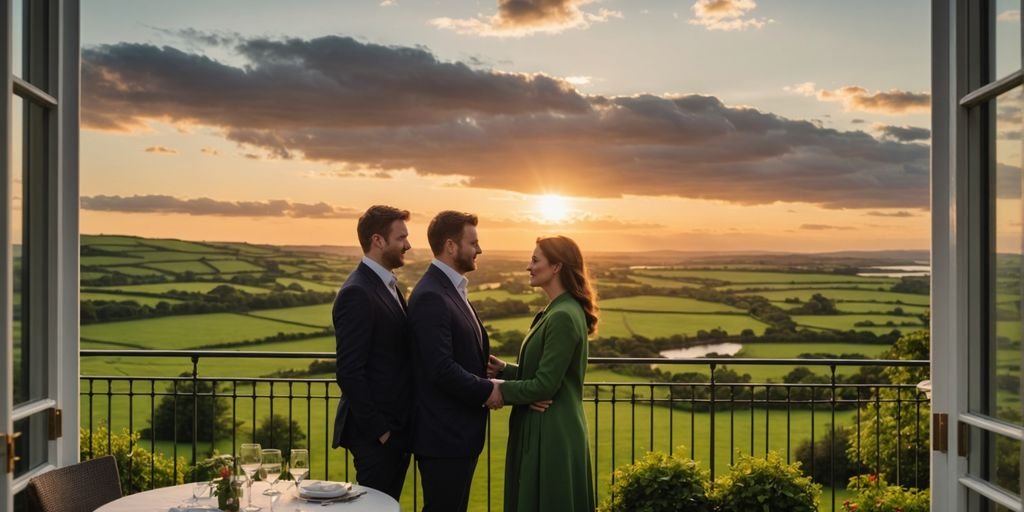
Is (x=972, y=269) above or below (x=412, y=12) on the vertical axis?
below

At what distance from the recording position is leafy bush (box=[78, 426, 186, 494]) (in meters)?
5.64

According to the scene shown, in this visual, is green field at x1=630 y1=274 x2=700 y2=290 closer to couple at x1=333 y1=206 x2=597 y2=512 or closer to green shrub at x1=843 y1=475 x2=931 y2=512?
green shrub at x1=843 y1=475 x2=931 y2=512

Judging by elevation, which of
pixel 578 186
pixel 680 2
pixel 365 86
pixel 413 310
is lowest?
pixel 413 310

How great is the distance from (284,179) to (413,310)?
689 inches

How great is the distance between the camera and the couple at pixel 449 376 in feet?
10.8

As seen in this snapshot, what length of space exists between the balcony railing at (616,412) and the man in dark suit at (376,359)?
0.40m

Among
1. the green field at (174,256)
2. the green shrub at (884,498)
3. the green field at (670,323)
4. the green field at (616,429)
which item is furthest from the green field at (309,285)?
the green shrub at (884,498)

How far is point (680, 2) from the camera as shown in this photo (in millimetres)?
19234

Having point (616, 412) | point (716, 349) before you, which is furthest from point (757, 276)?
point (616, 412)

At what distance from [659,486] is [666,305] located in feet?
52.1

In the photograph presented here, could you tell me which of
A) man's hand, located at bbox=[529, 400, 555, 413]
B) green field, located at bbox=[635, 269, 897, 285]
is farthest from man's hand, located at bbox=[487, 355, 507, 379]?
green field, located at bbox=[635, 269, 897, 285]

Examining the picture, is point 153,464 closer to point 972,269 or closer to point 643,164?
point 972,269

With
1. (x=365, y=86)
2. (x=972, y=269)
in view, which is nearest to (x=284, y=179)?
(x=365, y=86)

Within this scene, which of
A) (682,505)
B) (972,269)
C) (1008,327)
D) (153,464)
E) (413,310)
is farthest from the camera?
(153,464)
